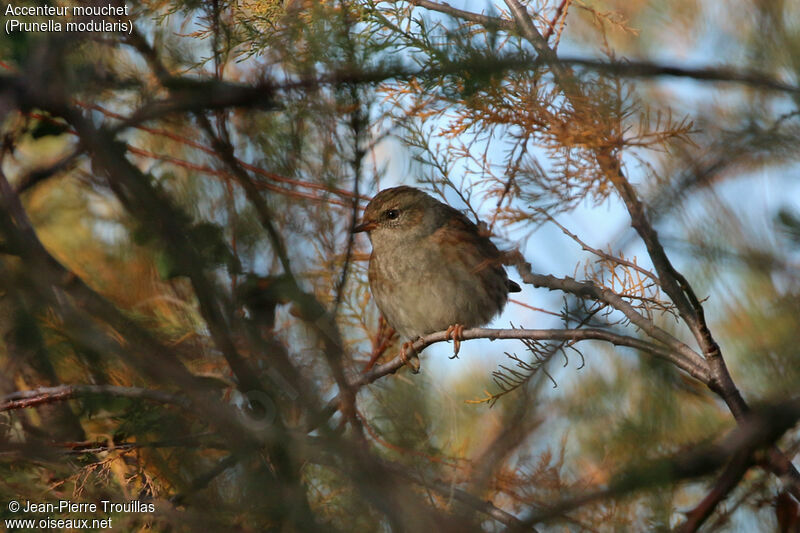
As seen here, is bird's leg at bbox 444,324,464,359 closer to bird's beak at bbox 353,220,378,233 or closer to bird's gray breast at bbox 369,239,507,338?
bird's gray breast at bbox 369,239,507,338

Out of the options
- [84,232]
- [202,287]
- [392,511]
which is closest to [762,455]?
[392,511]

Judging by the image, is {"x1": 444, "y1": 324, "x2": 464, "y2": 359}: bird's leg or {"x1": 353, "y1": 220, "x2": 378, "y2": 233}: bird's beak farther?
{"x1": 353, "y1": 220, "x2": 378, "y2": 233}: bird's beak

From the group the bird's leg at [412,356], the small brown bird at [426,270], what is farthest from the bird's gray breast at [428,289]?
the bird's leg at [412,356]

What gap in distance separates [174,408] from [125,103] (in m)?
1.42

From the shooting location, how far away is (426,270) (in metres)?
4.89

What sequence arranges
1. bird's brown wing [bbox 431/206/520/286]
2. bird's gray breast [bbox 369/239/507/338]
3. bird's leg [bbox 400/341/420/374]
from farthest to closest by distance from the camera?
1. bird's brown wing [bbox 431/206/520/286]
2. bird's gray breast [bbox 369/239/507/338]
3. bird's leg [bbox 400/341/420/374]

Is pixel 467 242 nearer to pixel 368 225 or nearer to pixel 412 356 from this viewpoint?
pixel 368 225

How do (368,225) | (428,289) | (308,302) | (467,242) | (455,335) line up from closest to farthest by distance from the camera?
1. (308,302)
2. (455,335)
3. (428,289)
4. (467,242)
5. (368,225)

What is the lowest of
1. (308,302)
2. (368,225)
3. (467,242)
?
(308,302)

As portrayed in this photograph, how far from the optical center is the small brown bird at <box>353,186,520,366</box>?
15.7 ft

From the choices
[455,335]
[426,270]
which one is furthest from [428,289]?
[455,335]

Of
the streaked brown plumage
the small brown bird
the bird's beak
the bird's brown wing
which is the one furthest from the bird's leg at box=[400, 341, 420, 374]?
the bird's beak

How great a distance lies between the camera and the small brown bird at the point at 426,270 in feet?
15.7

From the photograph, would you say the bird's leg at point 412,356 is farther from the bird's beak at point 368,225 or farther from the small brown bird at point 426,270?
the bird's beak at point 368,225
